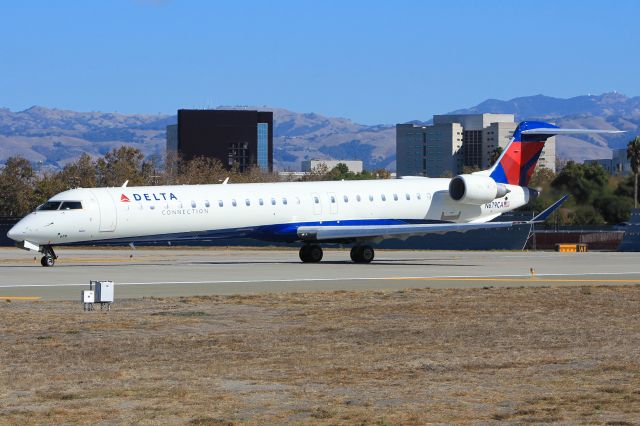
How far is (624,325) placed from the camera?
2086 centimetres

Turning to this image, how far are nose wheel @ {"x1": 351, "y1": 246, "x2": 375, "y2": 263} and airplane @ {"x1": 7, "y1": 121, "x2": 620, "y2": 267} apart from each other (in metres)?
0.04

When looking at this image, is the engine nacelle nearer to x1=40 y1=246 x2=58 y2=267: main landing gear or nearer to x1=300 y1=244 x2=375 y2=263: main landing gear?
x1=300 y1=244 x2=375 y2=263: main landing gear

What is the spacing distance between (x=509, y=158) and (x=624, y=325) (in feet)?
90.8

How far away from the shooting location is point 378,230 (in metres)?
42.8

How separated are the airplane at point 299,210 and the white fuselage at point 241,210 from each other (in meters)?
0.03

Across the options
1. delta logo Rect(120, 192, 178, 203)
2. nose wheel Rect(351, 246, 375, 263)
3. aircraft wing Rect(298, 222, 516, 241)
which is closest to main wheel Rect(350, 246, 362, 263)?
nose wheel Rect(351, 246, 375, 263)

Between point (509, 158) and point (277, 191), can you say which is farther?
point (509, 158)

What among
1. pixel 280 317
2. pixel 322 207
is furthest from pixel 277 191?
pixel 280 317

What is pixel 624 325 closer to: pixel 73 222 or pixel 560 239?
pixel 73 222

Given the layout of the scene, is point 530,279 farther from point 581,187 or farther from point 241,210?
point 581,187

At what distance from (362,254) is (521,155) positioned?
865 cm

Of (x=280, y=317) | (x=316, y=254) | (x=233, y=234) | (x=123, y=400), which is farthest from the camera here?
(x=316, y=254)

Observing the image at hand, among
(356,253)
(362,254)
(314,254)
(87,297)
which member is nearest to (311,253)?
(314,254)

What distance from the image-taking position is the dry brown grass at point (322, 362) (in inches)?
493
